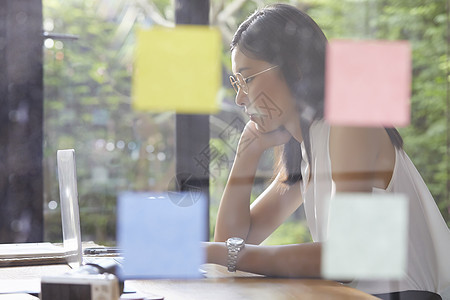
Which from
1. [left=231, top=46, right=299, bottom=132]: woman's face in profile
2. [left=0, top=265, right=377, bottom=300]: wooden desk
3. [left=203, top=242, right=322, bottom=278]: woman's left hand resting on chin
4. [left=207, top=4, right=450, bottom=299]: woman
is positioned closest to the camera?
[left=0, top=265, right=377, bottom=300]: wooden desk

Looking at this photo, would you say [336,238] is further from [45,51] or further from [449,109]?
[45,51]

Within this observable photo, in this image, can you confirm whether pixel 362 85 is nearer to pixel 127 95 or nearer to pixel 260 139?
pixel 260 139

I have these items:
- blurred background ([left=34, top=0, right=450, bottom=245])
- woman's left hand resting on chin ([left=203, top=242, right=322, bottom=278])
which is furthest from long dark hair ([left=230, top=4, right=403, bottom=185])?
woman's left hand resting on chin ([left=203, top=242, right=322, bottom=278])

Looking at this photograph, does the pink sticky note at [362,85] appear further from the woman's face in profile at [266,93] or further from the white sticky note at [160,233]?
the white sticky note at [160,233]

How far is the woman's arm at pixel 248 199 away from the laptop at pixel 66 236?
410 millimetres

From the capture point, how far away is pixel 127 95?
1.79 meters

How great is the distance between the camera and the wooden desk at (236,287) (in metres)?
1.06

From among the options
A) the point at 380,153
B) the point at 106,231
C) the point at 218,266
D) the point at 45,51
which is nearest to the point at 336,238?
the point at 380,153

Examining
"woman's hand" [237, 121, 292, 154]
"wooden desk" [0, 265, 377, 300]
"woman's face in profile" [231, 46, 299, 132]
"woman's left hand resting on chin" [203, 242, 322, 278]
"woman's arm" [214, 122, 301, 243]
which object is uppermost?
"woman's face in profile" [231, 46, 299, 132]

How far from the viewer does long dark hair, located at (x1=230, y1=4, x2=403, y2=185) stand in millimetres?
1587

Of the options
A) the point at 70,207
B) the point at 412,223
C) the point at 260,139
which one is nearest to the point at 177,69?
the point at 260,139

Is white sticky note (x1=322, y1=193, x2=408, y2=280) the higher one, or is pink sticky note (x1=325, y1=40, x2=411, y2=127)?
pink sticky note (x1=325, y1=40, x2=411, y2=127)

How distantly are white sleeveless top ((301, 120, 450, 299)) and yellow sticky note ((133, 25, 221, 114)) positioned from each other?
37 cm

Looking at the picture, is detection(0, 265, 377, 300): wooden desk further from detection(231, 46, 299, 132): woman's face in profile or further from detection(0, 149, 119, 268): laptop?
detection(231, 46, 299, 132): woman's face in profile
